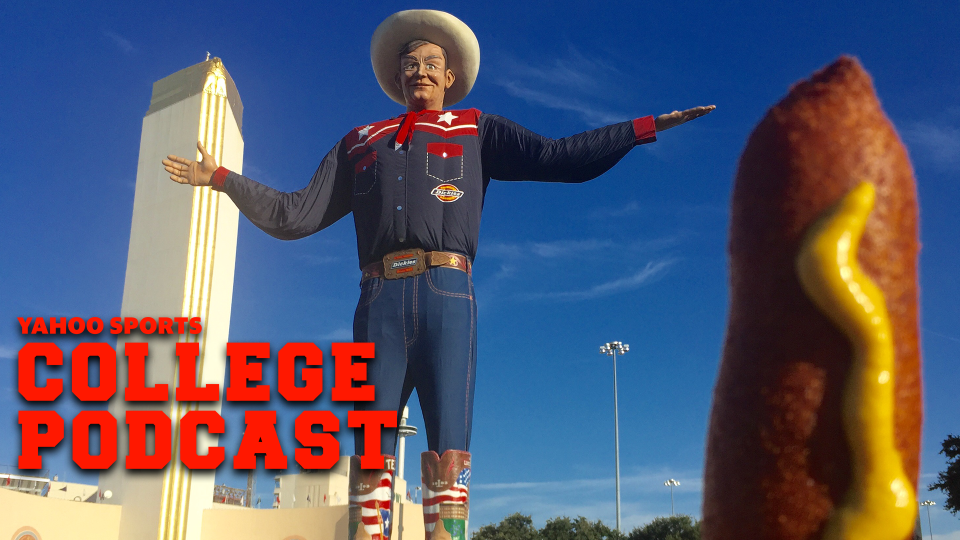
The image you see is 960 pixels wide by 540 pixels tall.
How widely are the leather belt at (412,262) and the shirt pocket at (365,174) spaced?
1.69ft

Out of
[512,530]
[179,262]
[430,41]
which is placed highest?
[179,262]

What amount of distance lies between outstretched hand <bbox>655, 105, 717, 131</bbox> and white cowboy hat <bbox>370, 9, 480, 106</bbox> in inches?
58.8

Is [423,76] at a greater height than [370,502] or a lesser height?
greater

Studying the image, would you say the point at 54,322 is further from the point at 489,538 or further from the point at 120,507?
the point at 489,538

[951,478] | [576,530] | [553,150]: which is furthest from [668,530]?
[553,150]

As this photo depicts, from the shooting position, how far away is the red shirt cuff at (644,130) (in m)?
4.39

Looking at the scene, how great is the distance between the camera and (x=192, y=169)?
15.2ft

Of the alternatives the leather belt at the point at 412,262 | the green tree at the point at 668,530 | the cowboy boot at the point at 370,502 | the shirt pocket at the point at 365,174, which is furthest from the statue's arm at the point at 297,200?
the green tree at the point at 668,530

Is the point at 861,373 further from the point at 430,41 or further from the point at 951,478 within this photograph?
the point at 951,478

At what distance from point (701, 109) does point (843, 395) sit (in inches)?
99.5

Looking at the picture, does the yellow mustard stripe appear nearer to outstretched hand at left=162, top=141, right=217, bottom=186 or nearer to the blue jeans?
the blue jeans

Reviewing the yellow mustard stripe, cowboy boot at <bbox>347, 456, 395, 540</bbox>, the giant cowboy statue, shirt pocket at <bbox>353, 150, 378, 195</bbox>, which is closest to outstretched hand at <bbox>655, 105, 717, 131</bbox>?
the giant cowboy statue

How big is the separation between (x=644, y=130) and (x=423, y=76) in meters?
1.49

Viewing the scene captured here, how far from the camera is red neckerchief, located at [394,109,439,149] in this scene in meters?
4.75
